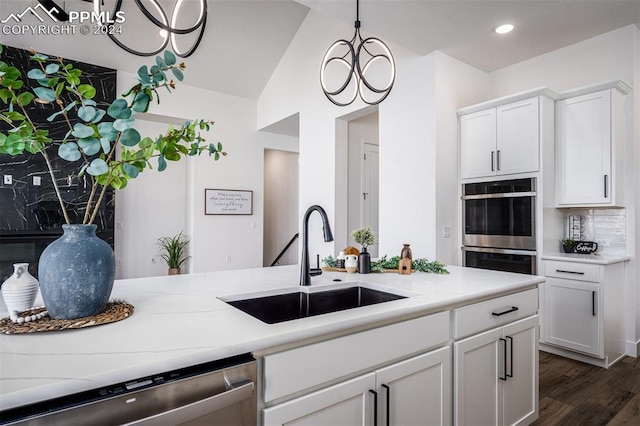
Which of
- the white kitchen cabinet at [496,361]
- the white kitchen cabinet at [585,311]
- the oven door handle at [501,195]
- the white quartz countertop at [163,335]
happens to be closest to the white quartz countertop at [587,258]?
the white kitchen cabinet at [585,311]

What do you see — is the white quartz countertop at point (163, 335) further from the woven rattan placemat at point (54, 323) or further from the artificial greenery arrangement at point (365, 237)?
the artificial greenery arrangement at point (365, 237)

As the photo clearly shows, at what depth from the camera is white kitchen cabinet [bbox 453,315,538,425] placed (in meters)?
1.54

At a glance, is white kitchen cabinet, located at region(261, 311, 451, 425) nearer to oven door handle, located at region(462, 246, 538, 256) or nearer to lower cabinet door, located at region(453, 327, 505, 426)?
lower cabinet door, located at region(453, 327, 505, 426)

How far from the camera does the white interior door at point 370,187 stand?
5.18 meters

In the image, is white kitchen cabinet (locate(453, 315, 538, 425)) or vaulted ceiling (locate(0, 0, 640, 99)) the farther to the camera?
vaulted ceiling (locate(0, 0, 640, 99))

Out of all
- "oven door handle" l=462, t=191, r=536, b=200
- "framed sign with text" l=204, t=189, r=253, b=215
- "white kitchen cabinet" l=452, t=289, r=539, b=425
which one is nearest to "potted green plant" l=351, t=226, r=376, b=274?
"white kitchen cabinet" l=452, t=289, r=539, b=425

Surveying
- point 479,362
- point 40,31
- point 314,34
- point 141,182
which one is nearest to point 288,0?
point 314,34

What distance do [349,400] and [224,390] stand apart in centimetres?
46

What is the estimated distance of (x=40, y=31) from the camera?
4.30 metres

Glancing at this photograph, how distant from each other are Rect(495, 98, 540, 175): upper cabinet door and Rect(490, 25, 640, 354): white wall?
0.75m

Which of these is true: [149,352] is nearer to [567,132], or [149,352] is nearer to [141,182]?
[567,132]

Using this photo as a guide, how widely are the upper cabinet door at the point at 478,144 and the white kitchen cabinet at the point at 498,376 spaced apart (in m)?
2.03

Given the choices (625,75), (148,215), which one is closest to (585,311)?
(625,75)

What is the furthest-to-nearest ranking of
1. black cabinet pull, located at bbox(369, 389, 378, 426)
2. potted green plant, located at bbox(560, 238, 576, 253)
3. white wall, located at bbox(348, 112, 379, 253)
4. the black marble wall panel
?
white wall, located at bbox(348, 112, 379, 253) → the black marble wall panel → potted green plant, located at bbox(560, 238, 576, 253) → black cabinet pull, located at bbox(369, 389, 378, 426)
